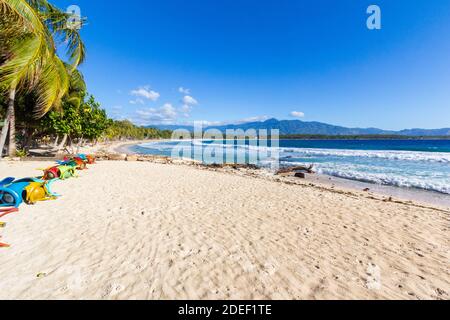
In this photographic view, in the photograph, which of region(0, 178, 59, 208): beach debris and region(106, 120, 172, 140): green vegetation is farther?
region(106, 120, 172, 140): green vegetation

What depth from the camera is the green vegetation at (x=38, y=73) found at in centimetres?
576

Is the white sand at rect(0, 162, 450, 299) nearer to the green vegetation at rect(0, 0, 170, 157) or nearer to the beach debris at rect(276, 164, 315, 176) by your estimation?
the green vegetation at rect(0, 0, 170, 157)

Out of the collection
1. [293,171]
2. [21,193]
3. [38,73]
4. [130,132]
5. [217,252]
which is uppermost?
[130,132]

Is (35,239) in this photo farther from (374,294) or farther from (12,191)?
(374,294)

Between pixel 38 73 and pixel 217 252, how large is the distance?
26.9 feet

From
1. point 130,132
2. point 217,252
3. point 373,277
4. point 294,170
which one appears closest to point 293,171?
point 294,170

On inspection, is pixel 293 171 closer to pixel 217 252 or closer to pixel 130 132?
pixel 217 252

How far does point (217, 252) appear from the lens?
→ 151 inches

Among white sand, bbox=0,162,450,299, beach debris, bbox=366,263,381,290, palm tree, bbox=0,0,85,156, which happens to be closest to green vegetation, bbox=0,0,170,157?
palm tree, bbox=0,0,85,156

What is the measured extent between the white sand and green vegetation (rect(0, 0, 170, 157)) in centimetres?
406

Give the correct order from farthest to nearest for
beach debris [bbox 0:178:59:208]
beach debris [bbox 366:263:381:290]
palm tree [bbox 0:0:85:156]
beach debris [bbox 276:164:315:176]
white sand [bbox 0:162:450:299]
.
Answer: beach debris [bbox 276:164:315:176] → palm tree [bbox 0:0:85:156] → beach debris [bbox 0:178:59:208] → beach debris [bbox 366:263:381:290] → white sand [bbox 0:162:450:299]

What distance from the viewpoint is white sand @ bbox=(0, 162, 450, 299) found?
2.86 m

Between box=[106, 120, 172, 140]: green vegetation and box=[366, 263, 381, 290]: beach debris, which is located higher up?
box=[106, 120, 172, 140]: green vegetation
